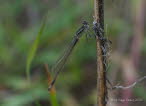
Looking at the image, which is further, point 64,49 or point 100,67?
point 64,49

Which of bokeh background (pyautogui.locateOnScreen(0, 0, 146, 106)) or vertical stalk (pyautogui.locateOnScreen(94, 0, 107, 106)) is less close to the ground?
vertical stalk (pyautogui.locateOnScreen(94, 0, 107, 106))

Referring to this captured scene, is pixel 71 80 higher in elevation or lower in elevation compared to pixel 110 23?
lower

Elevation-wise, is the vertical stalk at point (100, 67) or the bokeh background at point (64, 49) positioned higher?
the vertical stalk at point (100, 67)

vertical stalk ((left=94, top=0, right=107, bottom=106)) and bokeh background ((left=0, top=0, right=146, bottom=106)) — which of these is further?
bokeh background ((left=0, top=0, right=146, bottom=106))

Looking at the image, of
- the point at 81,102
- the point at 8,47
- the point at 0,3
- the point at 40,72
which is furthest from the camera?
the point at 0,3

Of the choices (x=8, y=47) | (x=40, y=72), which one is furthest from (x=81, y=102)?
(x=8, y=47)

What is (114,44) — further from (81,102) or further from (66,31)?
(81,102)

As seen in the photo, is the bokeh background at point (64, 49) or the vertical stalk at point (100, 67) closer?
the vertical stalk at point (100, 67)

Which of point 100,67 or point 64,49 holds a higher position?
point 100,67
